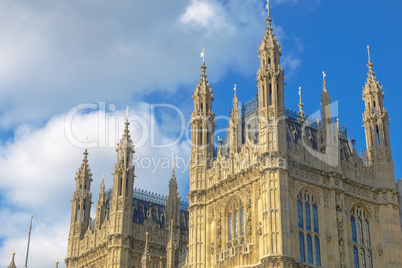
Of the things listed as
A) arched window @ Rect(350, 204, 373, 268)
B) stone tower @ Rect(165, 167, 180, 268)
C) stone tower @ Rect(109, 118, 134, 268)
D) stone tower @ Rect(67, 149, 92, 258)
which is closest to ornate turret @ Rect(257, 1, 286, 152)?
arched window @ Rect(350, 204, 373, 268)

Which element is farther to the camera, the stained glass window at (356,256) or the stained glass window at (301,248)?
the stained glass window at (356,256)

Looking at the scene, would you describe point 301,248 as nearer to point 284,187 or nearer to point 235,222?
point 284,187

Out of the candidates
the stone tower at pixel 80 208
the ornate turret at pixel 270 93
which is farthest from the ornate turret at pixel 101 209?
the ornate turret at pixel 270 93

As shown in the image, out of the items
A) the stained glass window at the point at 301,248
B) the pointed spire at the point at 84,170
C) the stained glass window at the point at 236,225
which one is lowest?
the stained glass window at the point at 301,248

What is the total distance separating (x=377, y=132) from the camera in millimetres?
55219

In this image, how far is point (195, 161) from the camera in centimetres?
5425

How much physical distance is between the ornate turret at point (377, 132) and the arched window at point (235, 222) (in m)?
11.0

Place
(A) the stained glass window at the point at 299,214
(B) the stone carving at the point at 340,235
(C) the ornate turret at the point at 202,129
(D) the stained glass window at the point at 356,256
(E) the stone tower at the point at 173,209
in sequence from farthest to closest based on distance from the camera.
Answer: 1. (E) the stone tower at the point at 173,209
2. (C) the ornate turret at the point at 202,129
3. (D) the stained glass window at the point at 356,256
4. (B) the stone carving at the point at 340,235
5. (A) the stained glass window at the point at 299,214

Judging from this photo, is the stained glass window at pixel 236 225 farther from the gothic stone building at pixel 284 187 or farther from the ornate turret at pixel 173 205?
the ornate turret at pixel 173 205

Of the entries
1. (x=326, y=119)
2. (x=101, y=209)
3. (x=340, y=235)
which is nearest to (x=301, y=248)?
(x=340, y=235)

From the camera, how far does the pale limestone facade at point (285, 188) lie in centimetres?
4734

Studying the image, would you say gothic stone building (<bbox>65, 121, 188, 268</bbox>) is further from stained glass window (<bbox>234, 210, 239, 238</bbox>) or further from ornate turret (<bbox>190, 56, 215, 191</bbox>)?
stained glass window (<bbox>234, 210, 239, 238</bbox>)

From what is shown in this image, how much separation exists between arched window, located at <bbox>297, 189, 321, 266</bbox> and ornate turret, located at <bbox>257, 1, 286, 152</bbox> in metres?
3.82

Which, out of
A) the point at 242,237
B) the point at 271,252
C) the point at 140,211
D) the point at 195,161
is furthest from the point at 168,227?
the point at 271,252
